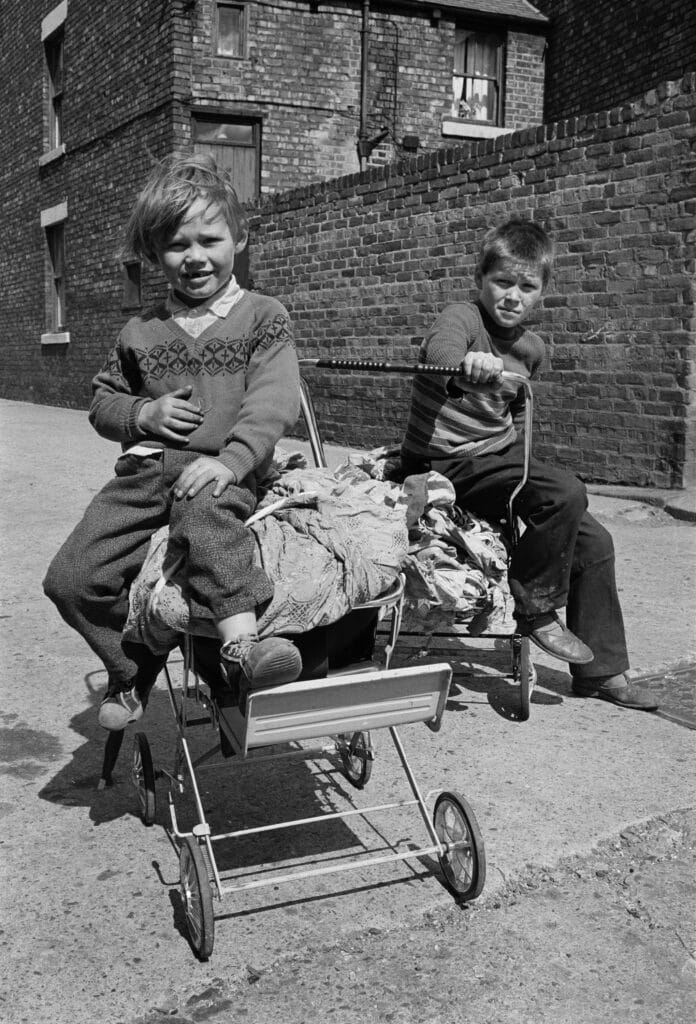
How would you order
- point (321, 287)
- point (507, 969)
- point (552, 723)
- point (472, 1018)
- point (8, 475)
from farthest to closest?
point (321, 287), point (8, 475), point (552, 723), point (507, 969), point (472, 1018)

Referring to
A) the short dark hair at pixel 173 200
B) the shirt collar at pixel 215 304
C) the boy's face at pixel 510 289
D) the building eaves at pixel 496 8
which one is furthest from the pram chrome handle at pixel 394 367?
the building eaves at pixel 496 8

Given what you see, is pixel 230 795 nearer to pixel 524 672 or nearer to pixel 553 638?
pixel 524 672

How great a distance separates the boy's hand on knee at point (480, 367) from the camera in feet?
11.5

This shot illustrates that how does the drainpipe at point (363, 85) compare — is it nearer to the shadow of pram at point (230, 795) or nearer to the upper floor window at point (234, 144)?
the upper floor window at point (234, 144)

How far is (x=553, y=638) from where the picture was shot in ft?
12.4

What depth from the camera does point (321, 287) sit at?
1187 cm

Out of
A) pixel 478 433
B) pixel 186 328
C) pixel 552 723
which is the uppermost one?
pixel 186 328

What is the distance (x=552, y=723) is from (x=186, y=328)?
6.67ft

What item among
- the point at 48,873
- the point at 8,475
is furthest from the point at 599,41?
the point at 48,873

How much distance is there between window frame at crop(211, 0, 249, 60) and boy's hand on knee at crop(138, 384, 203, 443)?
12997 mm

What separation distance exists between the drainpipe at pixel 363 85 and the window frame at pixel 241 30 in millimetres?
1649

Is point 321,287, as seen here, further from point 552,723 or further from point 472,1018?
point 472,1018

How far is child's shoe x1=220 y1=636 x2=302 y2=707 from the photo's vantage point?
228 cm

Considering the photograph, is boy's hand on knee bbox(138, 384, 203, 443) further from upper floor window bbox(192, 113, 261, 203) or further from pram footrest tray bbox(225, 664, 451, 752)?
→ upper floor window bbox(192, 113, 261, 203)
